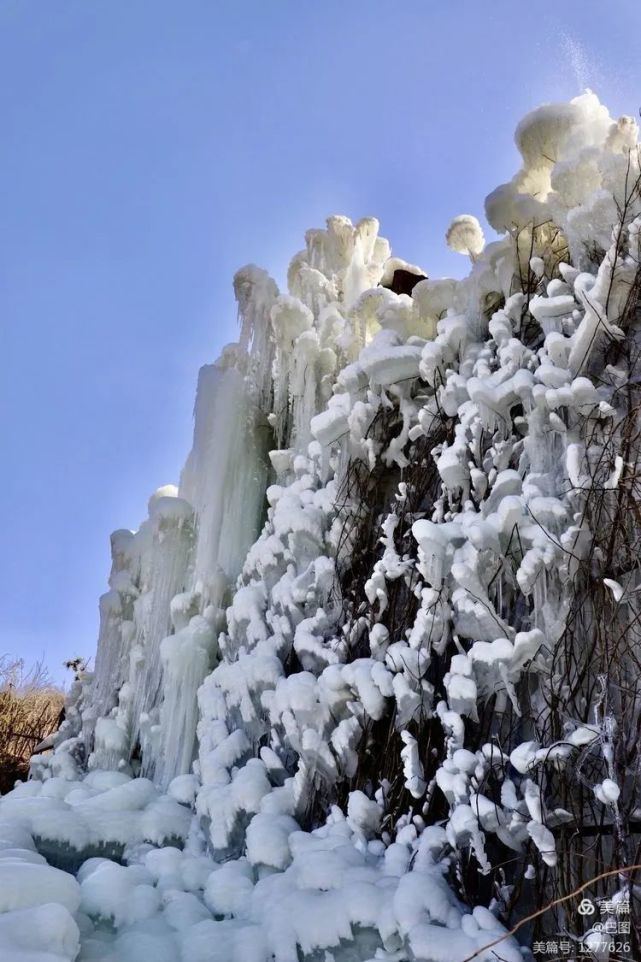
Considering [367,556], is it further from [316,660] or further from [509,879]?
[509,879]

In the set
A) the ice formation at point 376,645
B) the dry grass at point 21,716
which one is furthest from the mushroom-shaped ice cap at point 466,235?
the dry grass at point 21,716

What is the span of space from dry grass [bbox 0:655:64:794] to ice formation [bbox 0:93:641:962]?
172 inches

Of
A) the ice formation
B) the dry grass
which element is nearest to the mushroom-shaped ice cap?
the ice formation

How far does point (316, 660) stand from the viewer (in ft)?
11.1

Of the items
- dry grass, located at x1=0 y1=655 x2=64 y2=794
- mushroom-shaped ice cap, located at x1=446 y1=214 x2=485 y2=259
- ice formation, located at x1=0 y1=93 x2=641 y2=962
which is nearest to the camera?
ice formation, located at x1=0 y1=93 x2=641 y2=962

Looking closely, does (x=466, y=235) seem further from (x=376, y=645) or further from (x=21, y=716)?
(x=21, y=716)

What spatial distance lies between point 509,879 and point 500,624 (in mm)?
785

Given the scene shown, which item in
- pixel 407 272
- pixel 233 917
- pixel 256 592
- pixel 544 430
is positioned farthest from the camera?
pixel 407 272

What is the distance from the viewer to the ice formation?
2.32m

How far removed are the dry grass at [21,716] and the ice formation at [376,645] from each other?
438cm

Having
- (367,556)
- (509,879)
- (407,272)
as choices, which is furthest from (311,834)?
(407,272)

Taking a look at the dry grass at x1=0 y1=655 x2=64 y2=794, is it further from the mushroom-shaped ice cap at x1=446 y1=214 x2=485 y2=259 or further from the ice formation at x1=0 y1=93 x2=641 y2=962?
the mushroom-shaped ice cap at x1=446 y1=214 x2=485 y2=259

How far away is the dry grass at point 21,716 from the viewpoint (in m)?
8.61

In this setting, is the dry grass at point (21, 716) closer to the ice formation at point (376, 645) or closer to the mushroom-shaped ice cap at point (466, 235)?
the ice formation at point (376, 645)
